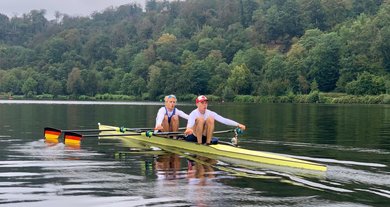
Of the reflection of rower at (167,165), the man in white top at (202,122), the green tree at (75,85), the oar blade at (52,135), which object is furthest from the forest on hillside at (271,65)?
the reflection of rower at (167,165)

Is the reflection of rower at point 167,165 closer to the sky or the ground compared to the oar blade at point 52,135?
closer to the ground

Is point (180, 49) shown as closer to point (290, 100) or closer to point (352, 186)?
point (290, 100)

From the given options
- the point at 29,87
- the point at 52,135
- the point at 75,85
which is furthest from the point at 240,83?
the point at 52,135

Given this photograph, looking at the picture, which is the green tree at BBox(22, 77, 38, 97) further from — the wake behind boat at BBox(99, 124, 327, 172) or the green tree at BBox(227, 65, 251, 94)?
the wake behind boat at BBox(99, 124, 327, 172)

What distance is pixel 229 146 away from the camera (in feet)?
64.7

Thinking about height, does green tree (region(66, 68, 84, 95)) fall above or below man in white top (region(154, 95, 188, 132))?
above

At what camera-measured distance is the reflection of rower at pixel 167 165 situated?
16.0m

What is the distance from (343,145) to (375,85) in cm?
9073

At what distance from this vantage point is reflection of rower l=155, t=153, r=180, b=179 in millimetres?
15957

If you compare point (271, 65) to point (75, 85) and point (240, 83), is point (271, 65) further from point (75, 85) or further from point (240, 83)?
point (75, 85)

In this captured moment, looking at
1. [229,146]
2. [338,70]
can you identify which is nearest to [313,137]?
[229,146]

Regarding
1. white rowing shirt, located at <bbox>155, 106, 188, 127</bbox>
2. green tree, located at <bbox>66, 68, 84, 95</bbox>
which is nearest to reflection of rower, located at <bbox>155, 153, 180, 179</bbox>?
white rowing shirt, located at <bbox>155, 106, 188, 127</bbox>

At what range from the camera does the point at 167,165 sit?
59.4 feet

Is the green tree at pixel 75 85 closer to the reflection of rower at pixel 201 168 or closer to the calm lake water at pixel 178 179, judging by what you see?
the calm lake water at pixel 178 179
